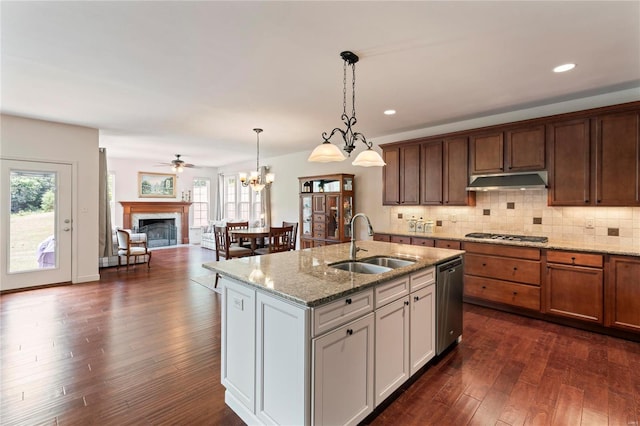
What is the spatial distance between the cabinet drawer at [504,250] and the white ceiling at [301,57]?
183cm

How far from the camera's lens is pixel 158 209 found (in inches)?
356

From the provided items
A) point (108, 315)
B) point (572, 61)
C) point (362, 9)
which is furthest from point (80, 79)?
point (572, 61)

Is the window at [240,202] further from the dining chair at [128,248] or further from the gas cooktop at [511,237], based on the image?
the gas cooktop at [511,237]

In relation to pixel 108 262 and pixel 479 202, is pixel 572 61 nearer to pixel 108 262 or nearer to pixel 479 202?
pixel 479 202

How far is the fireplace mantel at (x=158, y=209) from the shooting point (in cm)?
852

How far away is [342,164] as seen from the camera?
251 inches

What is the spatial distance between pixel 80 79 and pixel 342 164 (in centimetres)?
442


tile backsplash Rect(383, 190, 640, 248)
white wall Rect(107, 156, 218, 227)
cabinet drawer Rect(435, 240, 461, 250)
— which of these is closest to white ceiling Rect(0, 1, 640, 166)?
tile backsplash Rect(383, 190, 640, 248)

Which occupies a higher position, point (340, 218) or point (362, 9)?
point (362, 9)

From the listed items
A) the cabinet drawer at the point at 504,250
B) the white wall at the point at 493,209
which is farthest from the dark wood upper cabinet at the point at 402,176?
the cabinet drawer at the point at 504,250

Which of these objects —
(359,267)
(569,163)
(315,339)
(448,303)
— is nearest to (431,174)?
(569,163)

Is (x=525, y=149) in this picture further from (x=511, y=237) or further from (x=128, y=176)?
(x=128, y=176)

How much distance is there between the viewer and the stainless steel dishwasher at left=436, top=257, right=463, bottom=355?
262cm

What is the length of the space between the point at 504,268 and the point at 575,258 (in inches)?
27.9
